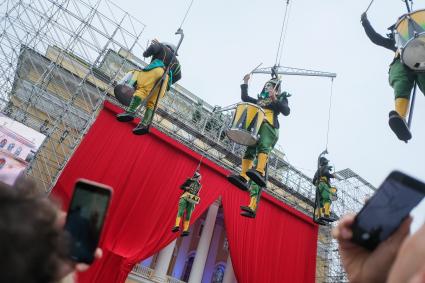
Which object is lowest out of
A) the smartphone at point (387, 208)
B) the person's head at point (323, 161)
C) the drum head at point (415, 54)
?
the smartphone at point (387, 208)

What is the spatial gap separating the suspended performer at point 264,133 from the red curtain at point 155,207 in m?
5.01

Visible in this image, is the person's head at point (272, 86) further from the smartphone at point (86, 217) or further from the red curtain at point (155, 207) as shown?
the red curtain at point (155, 207)

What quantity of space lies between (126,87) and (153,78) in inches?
18.3

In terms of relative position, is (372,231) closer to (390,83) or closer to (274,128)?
(390,83)

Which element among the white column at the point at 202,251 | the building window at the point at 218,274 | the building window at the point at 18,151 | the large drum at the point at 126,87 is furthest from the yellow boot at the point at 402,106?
the building window at the point at 218,274

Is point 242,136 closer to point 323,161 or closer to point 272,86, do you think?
point 272,86

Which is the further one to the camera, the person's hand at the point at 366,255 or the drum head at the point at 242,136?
the drum head at the point at 242,136

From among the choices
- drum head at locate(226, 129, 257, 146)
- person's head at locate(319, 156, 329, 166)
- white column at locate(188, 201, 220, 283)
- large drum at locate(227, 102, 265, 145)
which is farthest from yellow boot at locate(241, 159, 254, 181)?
white column at locate(188, 201, 220, 283)

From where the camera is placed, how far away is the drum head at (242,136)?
16.3 feet

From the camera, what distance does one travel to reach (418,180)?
33.0 inches

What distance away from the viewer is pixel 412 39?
293cm

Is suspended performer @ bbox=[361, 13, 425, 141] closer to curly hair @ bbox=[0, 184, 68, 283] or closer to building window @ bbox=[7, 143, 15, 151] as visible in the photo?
curly hair @ bbox=[0, 184, 68, 283]

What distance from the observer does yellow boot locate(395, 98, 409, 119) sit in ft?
11.5


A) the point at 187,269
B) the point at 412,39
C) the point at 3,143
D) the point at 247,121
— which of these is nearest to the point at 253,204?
the point at 247,121
